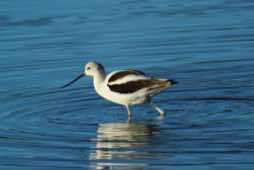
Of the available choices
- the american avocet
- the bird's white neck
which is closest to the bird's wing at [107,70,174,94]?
the american avocet

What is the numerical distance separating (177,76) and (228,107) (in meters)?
2.53

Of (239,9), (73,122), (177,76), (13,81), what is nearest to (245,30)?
(239,9)

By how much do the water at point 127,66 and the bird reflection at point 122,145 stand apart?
0.6 inches

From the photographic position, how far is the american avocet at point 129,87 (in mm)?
17344

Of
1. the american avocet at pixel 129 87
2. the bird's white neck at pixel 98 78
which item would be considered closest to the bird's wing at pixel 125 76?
the american avocet at pixel 129 87

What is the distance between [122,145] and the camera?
1539 centimetres

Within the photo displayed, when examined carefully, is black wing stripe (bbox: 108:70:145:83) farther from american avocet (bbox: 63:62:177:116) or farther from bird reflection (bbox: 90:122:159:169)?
bird reflection (bbox: 90:122:159:169)

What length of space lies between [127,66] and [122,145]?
→ 5.26m

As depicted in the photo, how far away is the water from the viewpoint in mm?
14820

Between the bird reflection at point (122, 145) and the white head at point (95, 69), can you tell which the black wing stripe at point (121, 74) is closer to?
the white head at point (95, 69)

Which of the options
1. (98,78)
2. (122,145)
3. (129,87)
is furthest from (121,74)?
(122,145)

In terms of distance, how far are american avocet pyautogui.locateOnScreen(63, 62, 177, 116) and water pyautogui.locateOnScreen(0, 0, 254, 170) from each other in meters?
0.26

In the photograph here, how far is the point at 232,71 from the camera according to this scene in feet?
65.4

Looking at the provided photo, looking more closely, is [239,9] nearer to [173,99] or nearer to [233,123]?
[173,99]
